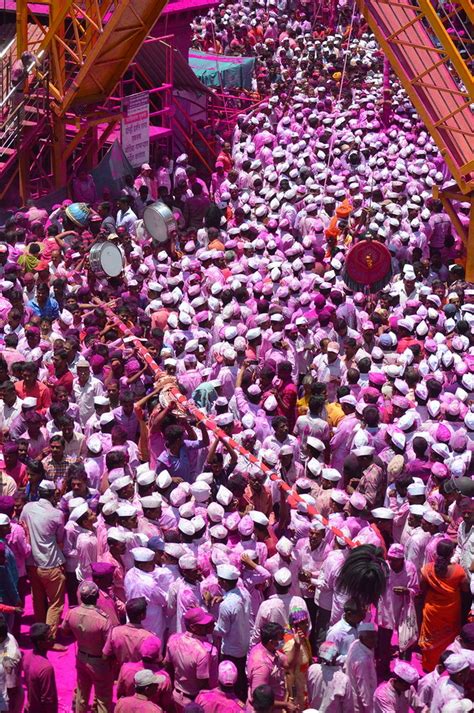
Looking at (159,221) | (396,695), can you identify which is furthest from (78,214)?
(396,695)

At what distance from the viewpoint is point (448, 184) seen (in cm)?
1758

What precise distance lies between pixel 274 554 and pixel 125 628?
158cm

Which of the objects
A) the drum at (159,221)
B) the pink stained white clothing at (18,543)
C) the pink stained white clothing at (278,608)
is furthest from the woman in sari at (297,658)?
the drum at (159,221)

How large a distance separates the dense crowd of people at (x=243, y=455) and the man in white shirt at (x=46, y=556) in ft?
0.06

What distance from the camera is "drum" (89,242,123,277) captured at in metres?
15.1

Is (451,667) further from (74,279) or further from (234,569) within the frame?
(74,279)

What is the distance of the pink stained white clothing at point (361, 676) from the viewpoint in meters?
8.77

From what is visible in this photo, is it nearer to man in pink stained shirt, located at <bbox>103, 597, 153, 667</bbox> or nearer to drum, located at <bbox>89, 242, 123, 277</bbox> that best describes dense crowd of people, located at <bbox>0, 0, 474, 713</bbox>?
man in pink stained shirt, located at <bbox>103, 597, 153, 667</bbox>

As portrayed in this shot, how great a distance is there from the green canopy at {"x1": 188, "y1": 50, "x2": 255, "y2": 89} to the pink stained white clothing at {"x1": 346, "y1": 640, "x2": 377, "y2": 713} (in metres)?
17.8

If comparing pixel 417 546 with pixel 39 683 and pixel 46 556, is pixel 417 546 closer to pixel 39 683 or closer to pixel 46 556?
pixel 46 556

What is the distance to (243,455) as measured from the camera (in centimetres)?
1134

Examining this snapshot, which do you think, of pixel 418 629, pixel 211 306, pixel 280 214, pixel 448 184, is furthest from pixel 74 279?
pixel 418 629

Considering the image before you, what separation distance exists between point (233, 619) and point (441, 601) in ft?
5.58

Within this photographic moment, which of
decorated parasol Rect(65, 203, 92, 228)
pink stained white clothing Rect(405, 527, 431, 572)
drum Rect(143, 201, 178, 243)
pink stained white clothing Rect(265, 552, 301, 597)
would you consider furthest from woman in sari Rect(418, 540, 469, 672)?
decorated parasol Rect(65, 203, 92, 228)
